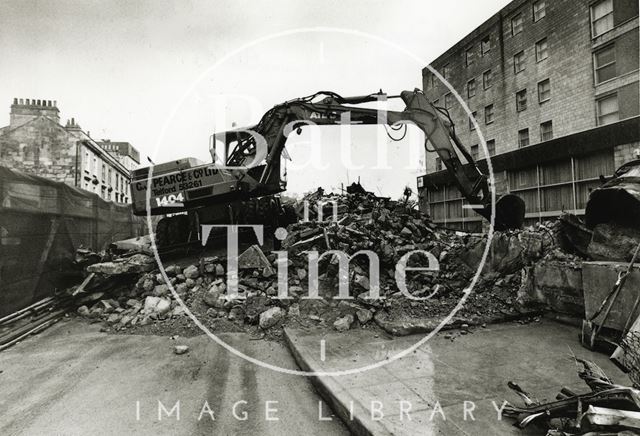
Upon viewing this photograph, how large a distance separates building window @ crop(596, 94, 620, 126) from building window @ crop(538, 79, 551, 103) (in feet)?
10.7

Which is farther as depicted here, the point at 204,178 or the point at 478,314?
the point at 204,178

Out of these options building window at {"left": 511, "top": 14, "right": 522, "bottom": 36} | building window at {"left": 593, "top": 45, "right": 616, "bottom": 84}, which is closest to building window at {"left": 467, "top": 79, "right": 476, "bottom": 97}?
building window at {"left": 511, "top": 14, "right": 522, "bottom": 36}

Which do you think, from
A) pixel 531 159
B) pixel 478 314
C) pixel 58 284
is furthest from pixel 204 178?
pixel 531 159

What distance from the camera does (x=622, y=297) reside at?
4320 mm

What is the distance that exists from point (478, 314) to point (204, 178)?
6.57 m

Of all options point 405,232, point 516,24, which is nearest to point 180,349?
point 405,232

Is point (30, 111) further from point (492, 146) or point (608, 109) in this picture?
point (608, 109)

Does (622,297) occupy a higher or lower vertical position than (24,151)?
lower

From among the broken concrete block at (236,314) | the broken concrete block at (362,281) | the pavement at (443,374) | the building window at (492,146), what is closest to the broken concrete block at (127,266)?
the broken concrete block at (236,314)

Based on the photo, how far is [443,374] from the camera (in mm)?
3898

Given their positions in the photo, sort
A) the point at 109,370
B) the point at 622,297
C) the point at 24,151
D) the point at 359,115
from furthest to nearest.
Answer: the point at 24,151, the point at 359,115, the point at 109,370, the point at 622,297

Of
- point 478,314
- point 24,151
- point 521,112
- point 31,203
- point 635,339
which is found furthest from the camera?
point 24,151

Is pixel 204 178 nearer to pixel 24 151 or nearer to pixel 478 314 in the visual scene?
pixel 478 314

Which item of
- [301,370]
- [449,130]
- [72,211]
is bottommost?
[301,370]
